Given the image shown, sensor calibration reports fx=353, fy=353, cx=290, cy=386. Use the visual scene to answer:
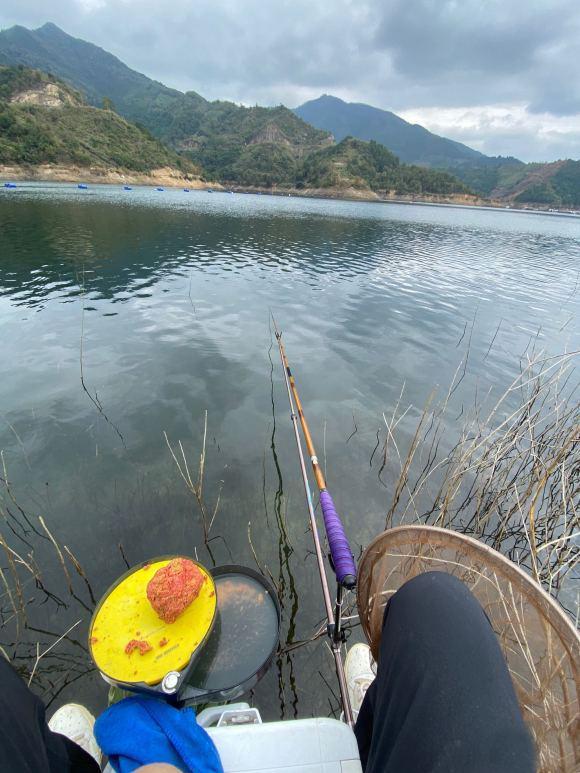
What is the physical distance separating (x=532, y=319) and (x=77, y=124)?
153 meters

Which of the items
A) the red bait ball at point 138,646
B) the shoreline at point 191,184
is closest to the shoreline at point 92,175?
the shoreline at point 191,184

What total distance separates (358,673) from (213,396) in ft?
20.7

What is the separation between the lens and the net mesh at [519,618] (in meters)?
1.53

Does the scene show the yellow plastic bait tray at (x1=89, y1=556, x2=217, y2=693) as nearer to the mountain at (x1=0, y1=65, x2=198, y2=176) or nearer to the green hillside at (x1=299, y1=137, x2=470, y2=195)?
the mountain at (x1=0, y1=65, x2=198, y2=176)

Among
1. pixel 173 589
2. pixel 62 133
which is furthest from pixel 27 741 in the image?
pixel 62 133

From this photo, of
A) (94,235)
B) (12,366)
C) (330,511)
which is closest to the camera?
(330,511)

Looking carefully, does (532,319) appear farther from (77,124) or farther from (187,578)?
(77,124)

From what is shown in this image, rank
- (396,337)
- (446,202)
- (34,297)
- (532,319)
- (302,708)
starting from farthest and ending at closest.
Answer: (446,202) < (532,319) < (34,297) < (396,337) < (302,708)

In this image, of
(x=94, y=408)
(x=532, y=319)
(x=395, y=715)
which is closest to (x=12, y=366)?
(x=94, y=408)

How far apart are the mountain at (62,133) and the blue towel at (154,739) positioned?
112902 mm

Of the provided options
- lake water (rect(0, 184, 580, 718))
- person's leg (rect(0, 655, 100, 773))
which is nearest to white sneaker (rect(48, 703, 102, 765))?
lake water (rect(0, 184, 580, 718))

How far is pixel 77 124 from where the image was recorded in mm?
115875

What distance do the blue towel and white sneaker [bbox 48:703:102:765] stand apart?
1185mm

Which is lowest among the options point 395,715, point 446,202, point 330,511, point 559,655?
point 330,511
